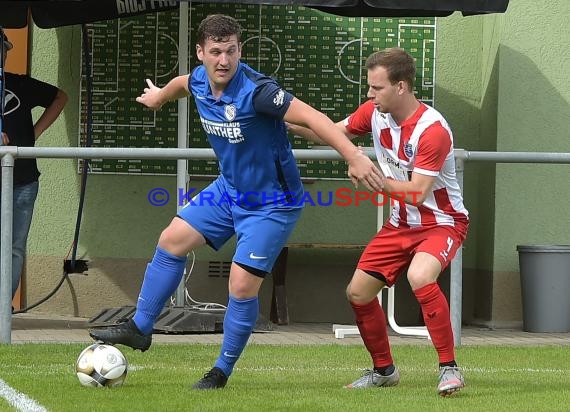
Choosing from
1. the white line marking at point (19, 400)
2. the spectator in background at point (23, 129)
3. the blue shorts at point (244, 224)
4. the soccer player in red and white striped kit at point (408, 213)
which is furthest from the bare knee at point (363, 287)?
the spectator in background at point (23, 129)

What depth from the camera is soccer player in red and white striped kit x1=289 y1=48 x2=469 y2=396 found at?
649cm

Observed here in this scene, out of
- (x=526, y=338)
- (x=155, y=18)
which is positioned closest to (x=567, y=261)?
(x=526, y=338)

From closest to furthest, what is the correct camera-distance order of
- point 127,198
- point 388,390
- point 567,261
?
point 388,390, point 567,261, point 127,198

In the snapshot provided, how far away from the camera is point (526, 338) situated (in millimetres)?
10086

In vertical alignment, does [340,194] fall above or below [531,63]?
below

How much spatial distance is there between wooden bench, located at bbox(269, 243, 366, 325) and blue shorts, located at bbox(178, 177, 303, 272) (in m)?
4.30

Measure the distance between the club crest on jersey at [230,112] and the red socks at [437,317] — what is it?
52.7 inches

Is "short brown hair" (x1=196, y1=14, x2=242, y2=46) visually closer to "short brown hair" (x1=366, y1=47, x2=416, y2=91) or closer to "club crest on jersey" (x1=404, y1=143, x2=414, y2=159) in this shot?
"short brown hair" (x1=366, y1=47, x2=416, y2=91)

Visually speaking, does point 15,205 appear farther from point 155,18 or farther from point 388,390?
point 388,390

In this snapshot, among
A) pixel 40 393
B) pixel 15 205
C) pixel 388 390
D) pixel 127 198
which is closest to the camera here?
pixel 40 393

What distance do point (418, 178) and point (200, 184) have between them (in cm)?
522

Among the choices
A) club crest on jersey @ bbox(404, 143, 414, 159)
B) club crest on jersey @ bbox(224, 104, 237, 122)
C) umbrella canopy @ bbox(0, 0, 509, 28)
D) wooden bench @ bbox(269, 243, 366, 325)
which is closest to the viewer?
club crest on jersey @ bbox(224, 104, 237, 122)

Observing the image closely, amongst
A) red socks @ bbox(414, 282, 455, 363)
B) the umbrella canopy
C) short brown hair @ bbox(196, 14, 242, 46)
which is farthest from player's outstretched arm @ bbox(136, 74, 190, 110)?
the umbrella canopy

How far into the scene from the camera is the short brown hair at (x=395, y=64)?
6.54 metres
